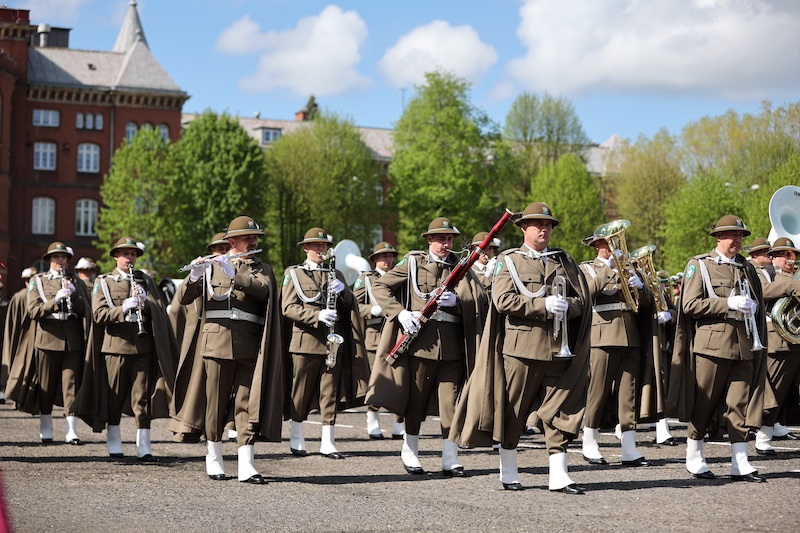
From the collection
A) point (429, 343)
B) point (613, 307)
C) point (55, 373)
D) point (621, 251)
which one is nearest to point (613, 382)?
point (613, 307)

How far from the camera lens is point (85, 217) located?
71312 mm

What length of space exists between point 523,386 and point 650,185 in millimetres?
53807

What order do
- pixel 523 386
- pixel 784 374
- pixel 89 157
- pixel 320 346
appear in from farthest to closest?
pixel 89 157 < pixel 320 346 < pixel 784 374 < pixel 523 386

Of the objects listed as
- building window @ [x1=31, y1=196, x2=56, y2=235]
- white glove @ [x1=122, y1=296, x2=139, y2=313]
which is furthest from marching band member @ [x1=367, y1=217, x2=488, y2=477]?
building window @ [x1=31, y1=196, x2=56, y2=235]

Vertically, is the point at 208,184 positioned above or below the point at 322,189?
below

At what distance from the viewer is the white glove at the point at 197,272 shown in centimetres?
1098

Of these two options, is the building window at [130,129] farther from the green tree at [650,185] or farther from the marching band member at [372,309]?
the marching band member at [372,309]

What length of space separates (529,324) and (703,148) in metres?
49.8

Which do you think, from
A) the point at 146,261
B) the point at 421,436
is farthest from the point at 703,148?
the point at 421,436

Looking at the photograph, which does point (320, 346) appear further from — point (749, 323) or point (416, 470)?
point (749, 323)

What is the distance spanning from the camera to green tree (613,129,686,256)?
62.3m

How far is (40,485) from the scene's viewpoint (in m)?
10.8

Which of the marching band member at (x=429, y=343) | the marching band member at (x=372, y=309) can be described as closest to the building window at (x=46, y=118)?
the marching band member at (x=372, y=309)

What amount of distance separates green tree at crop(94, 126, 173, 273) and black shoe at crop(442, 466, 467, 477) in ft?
162
